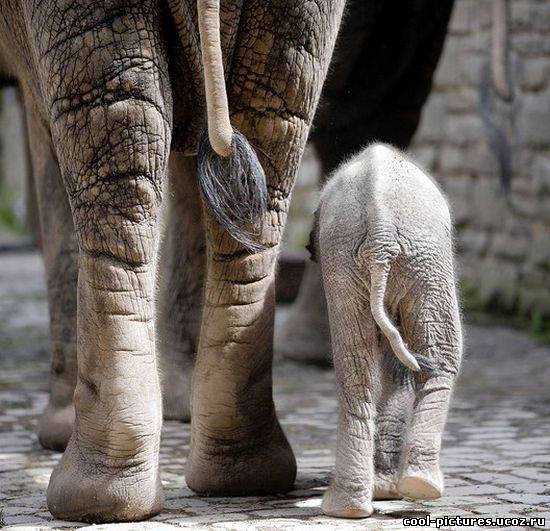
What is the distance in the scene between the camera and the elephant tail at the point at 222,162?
3057mm

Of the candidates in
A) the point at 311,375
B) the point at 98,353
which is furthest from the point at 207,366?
the point at 311,375

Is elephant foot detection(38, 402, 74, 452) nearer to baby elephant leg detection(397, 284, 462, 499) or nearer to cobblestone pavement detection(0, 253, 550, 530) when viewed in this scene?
cobblestone pavement detection(0, 253, 550, 530)

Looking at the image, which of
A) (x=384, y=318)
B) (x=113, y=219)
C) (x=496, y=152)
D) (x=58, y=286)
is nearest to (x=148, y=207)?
(x=113, y=219)

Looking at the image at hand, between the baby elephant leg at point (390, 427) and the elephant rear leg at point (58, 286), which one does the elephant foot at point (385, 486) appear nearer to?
the baby elephant leg at point (390, 427)

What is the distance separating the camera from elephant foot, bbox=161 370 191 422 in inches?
182

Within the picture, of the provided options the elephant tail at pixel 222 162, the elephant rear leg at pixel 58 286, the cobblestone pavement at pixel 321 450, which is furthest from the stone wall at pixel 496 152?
the elephant tail at pixel 222 162

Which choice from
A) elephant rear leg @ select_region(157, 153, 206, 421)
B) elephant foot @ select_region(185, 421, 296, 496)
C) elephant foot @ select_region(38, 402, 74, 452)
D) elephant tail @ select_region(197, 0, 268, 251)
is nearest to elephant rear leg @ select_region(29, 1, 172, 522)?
elephant tail @ select_region(197, 0, 268, 251)

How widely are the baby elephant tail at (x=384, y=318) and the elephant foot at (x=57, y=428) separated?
128cm

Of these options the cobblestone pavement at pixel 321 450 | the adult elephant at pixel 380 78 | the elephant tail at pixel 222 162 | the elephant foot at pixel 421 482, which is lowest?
the cobblestone pavement at pixel 321 450

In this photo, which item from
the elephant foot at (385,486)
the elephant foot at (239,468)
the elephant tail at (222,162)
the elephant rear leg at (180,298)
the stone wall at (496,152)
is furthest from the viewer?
the stone wall at (496,152)

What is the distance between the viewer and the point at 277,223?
3439 mm

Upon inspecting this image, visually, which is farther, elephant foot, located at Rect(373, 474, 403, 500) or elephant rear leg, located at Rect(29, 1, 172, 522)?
elephant foot, located at Rect(373, 474, 403, 500)

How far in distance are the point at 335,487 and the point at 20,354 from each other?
11.4 feet

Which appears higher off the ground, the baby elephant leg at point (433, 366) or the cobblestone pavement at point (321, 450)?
the baby elephant leg at point (433, 366)
